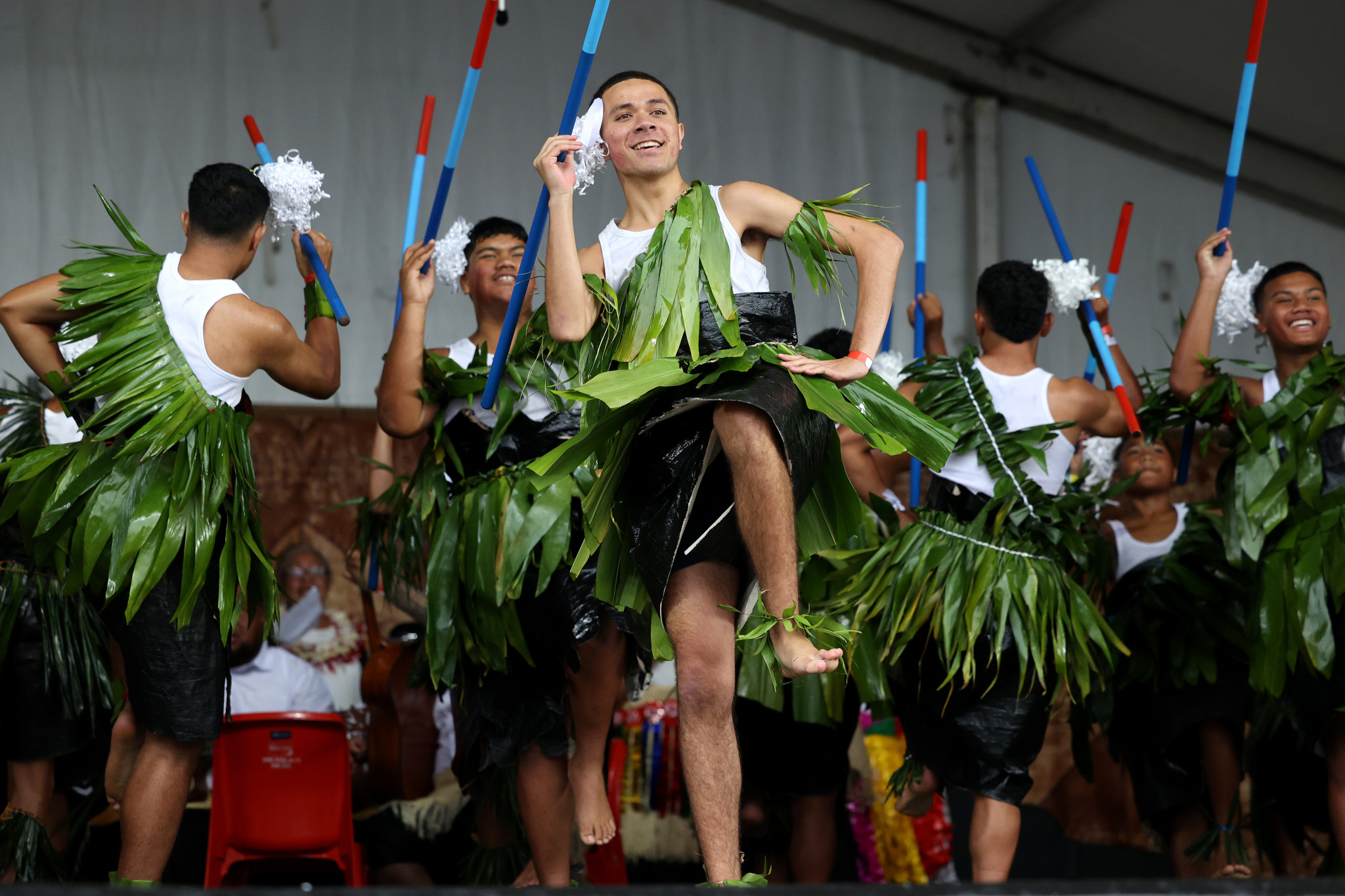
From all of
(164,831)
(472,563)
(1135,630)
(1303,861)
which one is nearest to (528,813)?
(472,563)

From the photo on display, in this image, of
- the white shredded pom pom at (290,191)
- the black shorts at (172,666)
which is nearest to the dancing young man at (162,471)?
the black shorts at (172,666)

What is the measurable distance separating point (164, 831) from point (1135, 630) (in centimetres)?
245

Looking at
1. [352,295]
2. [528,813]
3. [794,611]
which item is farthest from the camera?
[352,295]

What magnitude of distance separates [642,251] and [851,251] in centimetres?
35

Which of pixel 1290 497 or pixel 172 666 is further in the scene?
pixel 1290 497

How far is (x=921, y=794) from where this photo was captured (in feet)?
10.4

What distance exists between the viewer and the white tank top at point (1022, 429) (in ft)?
9.72

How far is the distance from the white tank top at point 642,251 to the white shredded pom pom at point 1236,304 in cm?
196

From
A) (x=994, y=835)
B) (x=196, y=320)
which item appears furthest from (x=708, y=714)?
(x=196, y=320)

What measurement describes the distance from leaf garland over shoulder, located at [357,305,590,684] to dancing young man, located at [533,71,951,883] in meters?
0.48

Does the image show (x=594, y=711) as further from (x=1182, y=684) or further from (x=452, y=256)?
(x=1182, y=684)

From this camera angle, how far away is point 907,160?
621 centimetres

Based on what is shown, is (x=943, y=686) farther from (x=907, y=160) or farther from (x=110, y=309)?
(x=907, y=160)

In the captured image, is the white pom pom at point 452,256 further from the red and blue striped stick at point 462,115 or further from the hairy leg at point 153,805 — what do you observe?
the hairy leg at point 153,805
